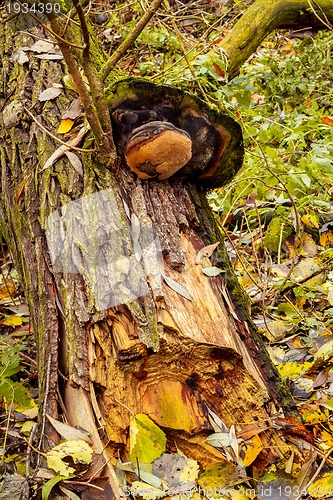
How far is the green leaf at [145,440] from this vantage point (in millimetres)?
1633

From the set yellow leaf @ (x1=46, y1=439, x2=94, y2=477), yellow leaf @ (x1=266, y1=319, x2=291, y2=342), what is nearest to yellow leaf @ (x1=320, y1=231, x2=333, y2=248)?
yellow leaf @ (x1=266, y1=319, x2=291, y2=342)

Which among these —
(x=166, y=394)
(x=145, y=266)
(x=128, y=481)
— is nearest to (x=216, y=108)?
(x=145, y=266)

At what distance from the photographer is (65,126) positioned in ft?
7.34

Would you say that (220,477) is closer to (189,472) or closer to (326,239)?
(189,472)

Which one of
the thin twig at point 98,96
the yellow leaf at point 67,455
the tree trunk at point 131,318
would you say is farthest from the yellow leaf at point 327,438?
the thin twig at point 98,96

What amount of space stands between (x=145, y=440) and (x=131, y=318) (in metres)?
0.35

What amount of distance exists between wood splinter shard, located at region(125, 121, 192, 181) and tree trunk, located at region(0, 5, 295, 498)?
0.08 metres

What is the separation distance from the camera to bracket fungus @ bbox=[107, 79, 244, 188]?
76.8 inches

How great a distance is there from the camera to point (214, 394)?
1.78 meters

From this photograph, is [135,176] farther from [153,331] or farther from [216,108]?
[153,331]

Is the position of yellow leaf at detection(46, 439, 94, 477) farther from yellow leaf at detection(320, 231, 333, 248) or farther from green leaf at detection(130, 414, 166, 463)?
yellow leaf at detection(320, 231, 333, 248)

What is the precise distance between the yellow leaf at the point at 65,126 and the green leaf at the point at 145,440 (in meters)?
1.13

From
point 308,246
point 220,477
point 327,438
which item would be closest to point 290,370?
point 327,438

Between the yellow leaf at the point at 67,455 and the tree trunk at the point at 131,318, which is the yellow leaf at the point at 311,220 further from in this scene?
the yellow leaf at the point at 67,455
